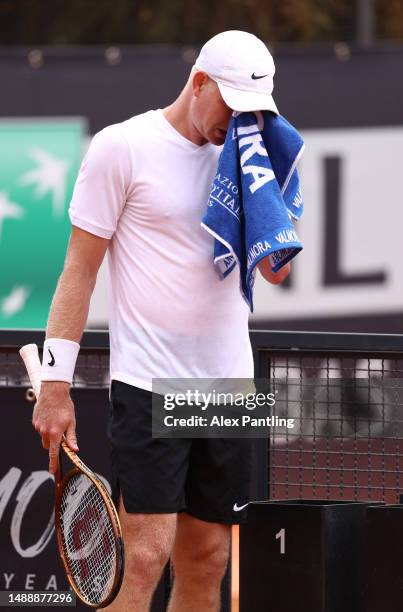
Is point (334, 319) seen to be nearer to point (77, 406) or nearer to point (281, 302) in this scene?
point (281, 302)

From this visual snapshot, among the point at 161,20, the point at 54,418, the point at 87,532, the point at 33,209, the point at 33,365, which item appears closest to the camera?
the point at 54,418

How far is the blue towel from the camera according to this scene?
4102 mm

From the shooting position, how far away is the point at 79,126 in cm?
980

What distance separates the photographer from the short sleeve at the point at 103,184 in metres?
4.11

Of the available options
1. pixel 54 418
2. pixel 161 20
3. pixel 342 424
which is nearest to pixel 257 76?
pixel 54 418

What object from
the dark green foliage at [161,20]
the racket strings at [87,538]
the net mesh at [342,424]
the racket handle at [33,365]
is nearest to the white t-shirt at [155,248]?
the racket handle at [33,365]

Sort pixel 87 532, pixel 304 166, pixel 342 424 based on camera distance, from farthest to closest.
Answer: pixel 304 166 < pixel 342 424 < pixel 87 532

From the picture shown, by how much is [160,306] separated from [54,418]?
0.42 metres

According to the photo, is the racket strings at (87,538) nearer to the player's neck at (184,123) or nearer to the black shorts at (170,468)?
the black shorts at (170,468)

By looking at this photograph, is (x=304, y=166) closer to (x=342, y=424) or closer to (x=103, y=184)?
(x=342, y=424)

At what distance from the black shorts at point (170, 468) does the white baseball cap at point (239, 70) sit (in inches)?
33.1

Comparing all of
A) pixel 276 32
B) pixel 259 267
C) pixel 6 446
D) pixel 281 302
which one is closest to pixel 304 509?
pixel 259 267

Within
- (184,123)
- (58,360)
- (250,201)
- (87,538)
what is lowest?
(87,538)

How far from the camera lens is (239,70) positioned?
4109mm
